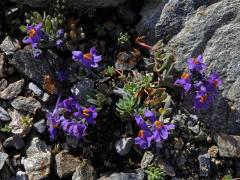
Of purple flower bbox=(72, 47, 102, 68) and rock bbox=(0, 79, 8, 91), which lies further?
rock bbox=(0, 79, 8, 91)

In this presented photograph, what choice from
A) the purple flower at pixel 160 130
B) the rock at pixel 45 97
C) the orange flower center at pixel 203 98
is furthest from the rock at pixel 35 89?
the orange flower center at pixel 203 98

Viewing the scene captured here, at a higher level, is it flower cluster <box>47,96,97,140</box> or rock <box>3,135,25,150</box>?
flower cluster <box>47,96,97,140</box>

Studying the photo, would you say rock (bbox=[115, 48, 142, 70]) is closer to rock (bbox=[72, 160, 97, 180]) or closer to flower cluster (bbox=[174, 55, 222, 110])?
flower cluster (bbox=[174, 55, 222, 110])

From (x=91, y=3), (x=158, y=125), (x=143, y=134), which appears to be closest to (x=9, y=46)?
(x=91, y=3)

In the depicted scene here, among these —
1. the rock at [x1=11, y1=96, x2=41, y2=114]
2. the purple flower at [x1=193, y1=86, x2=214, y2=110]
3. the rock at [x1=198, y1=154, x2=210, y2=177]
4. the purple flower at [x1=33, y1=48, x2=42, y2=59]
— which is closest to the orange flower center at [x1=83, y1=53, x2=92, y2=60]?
the purple flower at [x1=33, y1=48, x2=42, y2=59]

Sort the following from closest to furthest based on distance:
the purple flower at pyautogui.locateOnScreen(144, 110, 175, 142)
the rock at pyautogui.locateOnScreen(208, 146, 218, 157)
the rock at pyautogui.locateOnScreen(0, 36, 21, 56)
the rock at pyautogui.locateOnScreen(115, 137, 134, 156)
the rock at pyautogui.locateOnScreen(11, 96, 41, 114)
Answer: the purple flower at pyautogui.locateOnScreen(144, 110, 175, 142), the rock at pyautogui.locateOnScreen(115, 137, 134, 156), the rock at pyautogui.locateOnScreen(11, 96, 41, 114), the rock at pyautogui.locateOnScreen(208, 146, 218, 157), the rock at pyautogui.locateOnScreen(0, 36, 21, 56)

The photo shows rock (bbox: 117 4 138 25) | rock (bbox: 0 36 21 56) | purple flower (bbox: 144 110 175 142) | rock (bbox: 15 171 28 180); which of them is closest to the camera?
purple flower (bbox: 144 110 175 142)

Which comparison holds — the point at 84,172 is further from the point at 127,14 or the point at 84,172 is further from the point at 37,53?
the point at 127,14
